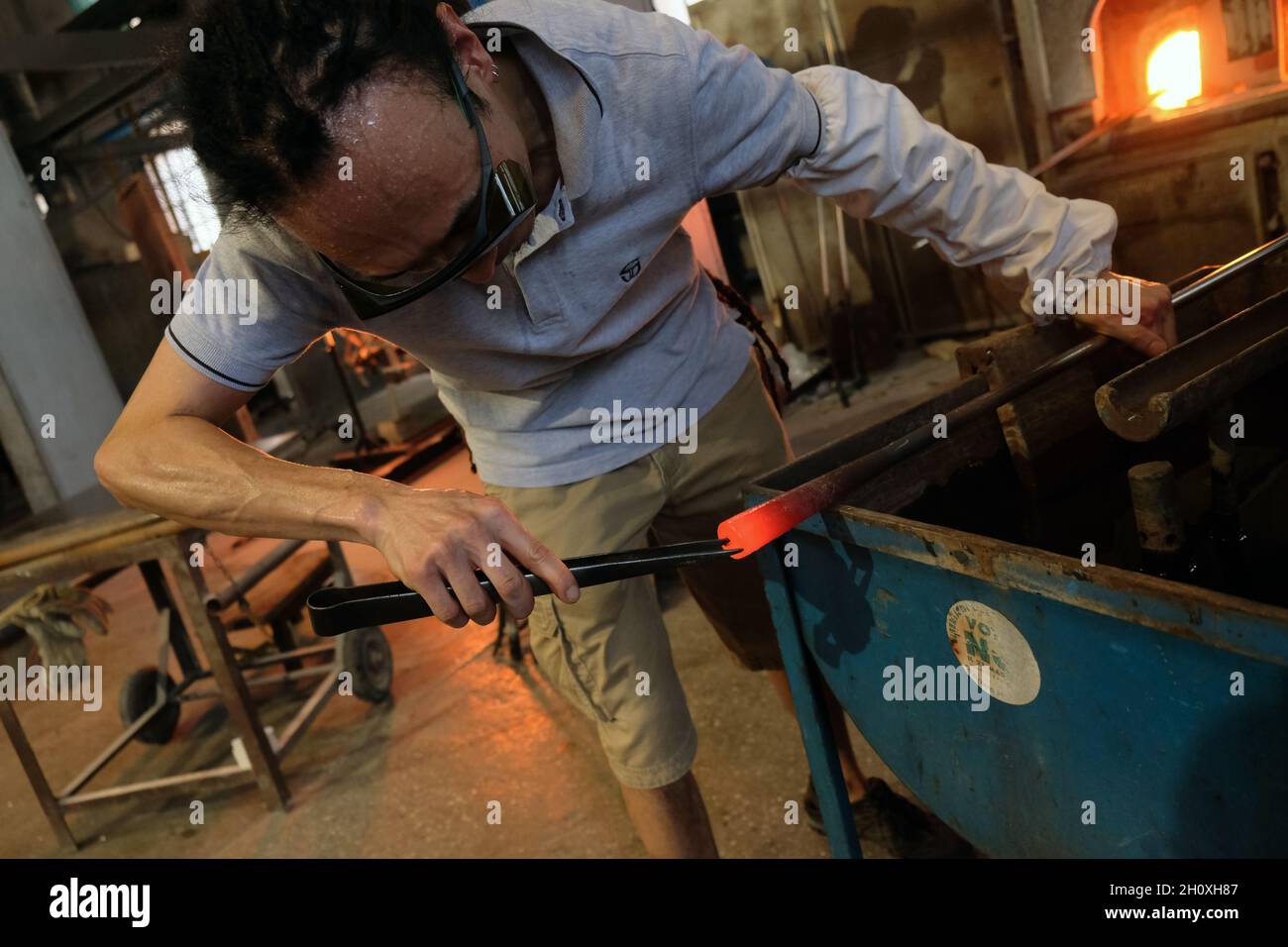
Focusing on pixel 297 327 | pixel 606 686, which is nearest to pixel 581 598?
pixel 606 686

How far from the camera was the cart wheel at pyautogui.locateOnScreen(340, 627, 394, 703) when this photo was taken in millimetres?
3283

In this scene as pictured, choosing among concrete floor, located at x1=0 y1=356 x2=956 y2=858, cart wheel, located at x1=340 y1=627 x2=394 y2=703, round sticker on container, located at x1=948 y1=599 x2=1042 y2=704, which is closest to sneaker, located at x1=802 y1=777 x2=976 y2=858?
concrete floor, located at x1=0 y1=356 x2=956 y2=858

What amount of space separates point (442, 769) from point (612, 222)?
2.06 meters

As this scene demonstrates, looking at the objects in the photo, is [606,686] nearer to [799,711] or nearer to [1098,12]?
[799,711]

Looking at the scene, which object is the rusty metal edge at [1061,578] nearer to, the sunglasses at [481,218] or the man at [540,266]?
the man at [540,266]

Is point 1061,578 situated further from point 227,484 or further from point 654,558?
point 227,484

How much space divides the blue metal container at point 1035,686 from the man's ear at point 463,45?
0.75 meters

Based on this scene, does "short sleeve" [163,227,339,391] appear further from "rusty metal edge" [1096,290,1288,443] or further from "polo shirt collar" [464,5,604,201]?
"rusty metal edge" [1096,290,1288,443]

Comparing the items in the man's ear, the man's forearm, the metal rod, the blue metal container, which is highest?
the man's ear

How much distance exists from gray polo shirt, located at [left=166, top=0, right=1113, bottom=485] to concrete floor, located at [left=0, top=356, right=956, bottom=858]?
120 cm

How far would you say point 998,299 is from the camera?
5.33 m

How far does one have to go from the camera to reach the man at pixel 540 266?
1.14 m

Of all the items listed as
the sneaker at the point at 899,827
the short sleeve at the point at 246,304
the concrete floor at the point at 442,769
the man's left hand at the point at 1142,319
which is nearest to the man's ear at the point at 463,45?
the short sleeve at the point at 246,304

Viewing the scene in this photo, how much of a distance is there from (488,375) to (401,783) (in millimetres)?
1815
